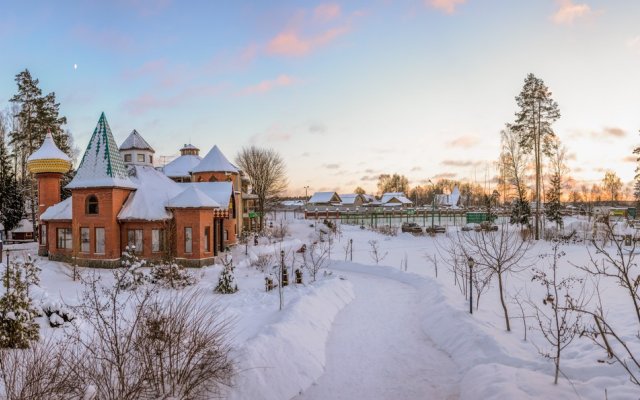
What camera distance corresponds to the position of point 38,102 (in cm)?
3381

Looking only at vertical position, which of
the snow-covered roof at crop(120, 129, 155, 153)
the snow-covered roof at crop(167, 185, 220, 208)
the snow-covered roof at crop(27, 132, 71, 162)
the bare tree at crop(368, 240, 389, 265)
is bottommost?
the bare tree at crop(368, 240, 389, 265)

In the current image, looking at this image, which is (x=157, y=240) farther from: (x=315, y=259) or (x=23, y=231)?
(x=23, y=231)

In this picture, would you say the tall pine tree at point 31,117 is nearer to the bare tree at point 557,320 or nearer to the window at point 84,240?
the window at point 84,240

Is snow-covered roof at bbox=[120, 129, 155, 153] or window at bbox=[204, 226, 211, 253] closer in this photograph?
window at bbox=[204, 226, 211, 253]

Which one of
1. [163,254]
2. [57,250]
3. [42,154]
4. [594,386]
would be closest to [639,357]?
[594,386]

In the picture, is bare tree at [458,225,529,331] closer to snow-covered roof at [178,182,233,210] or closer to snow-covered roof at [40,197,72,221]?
snow-covered roof at [178,182,233,210]

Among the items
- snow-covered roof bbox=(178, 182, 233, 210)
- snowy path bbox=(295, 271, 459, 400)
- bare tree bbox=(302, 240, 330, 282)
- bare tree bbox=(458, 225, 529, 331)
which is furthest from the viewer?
snow-covered roof bbox=(178, 182, 233, 210)

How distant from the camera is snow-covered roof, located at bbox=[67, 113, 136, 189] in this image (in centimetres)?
2172

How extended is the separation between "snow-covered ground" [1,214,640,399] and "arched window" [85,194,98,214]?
20.0ft

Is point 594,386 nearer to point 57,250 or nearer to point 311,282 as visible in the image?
point 311,282

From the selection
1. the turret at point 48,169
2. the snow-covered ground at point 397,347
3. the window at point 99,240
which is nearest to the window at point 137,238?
the window at point 99,240

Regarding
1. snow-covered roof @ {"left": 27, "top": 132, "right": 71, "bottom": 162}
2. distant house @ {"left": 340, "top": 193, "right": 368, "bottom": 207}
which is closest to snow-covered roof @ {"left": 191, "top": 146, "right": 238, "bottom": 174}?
snow-covered roof @ {"left": 27, "top": 132, "right": 71, "bottom": 162}

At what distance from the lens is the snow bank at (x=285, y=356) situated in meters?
7.44

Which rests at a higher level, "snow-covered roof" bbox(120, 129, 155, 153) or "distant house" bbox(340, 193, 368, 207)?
"snow-covered roof" bbox(120, 129, 155, 153)
